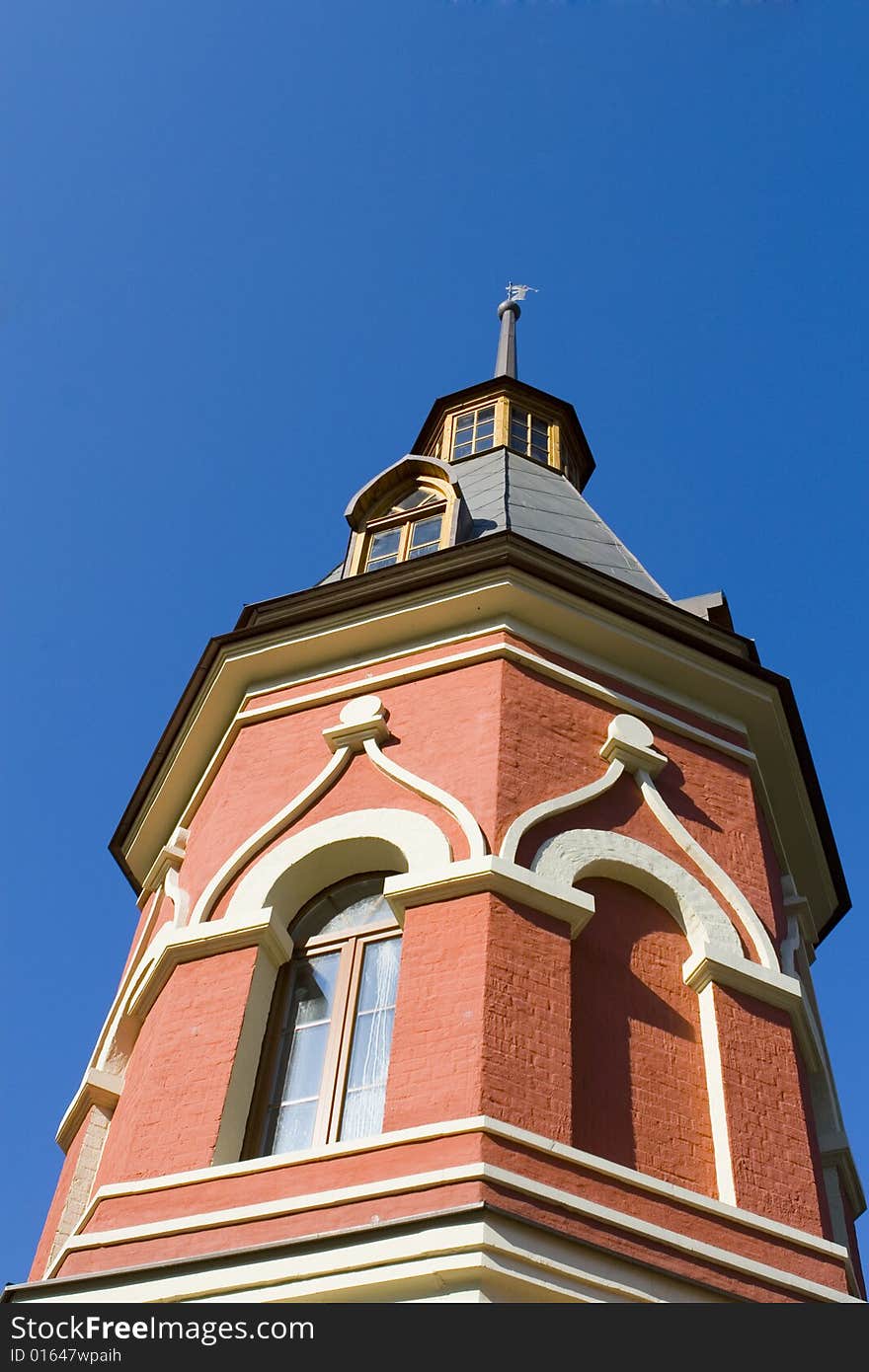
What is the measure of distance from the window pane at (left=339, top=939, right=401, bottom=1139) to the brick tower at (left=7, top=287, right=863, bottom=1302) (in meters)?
0.02

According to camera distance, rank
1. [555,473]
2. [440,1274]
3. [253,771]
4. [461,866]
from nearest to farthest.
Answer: [440,1274], [461,866], [253,771], [555,473]

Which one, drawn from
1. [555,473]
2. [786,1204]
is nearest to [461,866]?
[786,1204]

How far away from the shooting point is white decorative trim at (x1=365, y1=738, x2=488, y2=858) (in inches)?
390

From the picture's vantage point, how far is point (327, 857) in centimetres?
1052

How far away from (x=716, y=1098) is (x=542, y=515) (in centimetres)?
756

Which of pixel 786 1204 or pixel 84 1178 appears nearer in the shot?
pixel 786 1204

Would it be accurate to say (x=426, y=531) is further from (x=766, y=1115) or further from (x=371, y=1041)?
(x=766, y=1115)

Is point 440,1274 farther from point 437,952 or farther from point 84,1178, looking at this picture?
point 84,1178

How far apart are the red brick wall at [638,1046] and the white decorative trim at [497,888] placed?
285mm

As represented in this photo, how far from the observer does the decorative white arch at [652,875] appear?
10125 millimetres

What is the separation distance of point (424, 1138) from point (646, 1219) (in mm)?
1258

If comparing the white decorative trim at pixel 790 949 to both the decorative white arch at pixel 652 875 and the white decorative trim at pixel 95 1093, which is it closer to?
the decorative white arch at pixel 652 875

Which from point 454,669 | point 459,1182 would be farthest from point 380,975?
point 454,669

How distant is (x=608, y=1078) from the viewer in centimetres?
929
